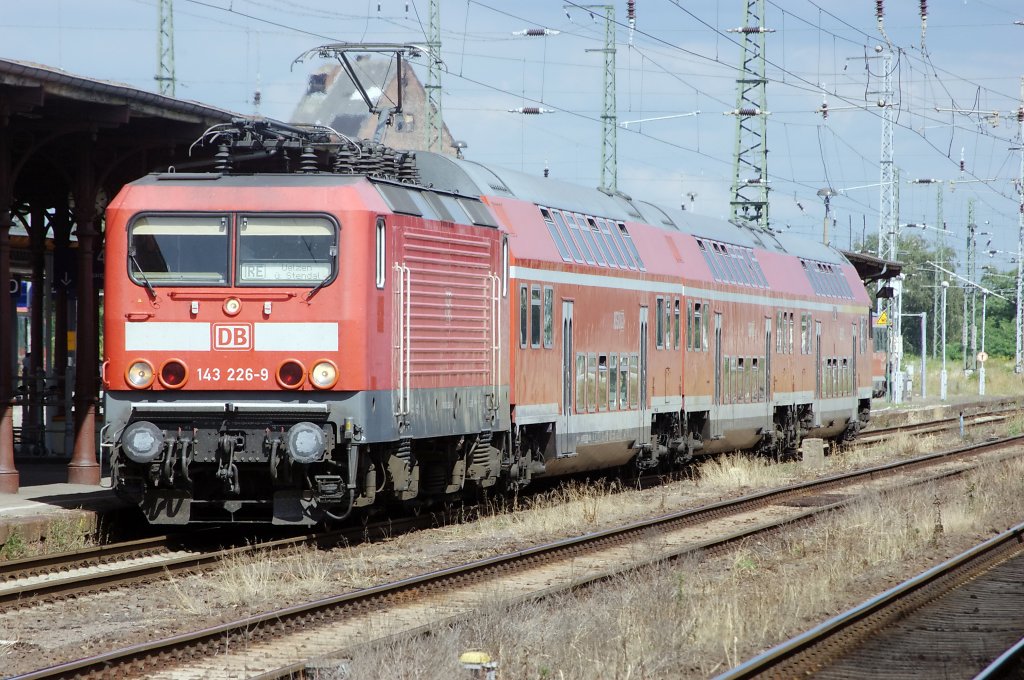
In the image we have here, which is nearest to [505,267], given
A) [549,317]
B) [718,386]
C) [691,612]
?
[549,317]

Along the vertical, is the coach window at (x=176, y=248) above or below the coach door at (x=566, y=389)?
above

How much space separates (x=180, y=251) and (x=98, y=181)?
451cm

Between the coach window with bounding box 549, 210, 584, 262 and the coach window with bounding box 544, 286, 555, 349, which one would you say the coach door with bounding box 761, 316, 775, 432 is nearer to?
the coach window with bounding box 549, 210, 584, 262

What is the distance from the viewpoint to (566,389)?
1803 cm

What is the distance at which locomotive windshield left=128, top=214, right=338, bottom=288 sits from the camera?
1334cm

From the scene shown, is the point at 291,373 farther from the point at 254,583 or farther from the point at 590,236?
the point at 590,236

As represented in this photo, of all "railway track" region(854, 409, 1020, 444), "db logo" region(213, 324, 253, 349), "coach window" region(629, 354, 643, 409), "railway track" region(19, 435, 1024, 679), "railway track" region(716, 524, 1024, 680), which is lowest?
"railway track" region(716, 524, 1024, 680)

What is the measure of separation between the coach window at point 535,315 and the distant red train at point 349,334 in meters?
0.04

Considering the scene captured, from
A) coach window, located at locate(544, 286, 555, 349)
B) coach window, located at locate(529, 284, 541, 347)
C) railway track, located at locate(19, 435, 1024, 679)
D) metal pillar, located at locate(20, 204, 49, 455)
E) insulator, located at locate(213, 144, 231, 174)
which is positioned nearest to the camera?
railway track, located at locate(19, 435, 1024, 679)

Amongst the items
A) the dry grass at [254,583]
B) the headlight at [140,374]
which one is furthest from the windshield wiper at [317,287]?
the dry grass at [254,583]

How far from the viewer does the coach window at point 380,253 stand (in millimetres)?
13492

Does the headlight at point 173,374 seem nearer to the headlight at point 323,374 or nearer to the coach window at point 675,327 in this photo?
the headlight at point 323,374

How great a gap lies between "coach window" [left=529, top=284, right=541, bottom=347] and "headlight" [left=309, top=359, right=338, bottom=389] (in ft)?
13.8

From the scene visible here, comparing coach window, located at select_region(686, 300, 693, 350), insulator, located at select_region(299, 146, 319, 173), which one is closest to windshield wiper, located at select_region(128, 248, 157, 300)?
insulator, located at select_region(299, 146, 319, 173)
